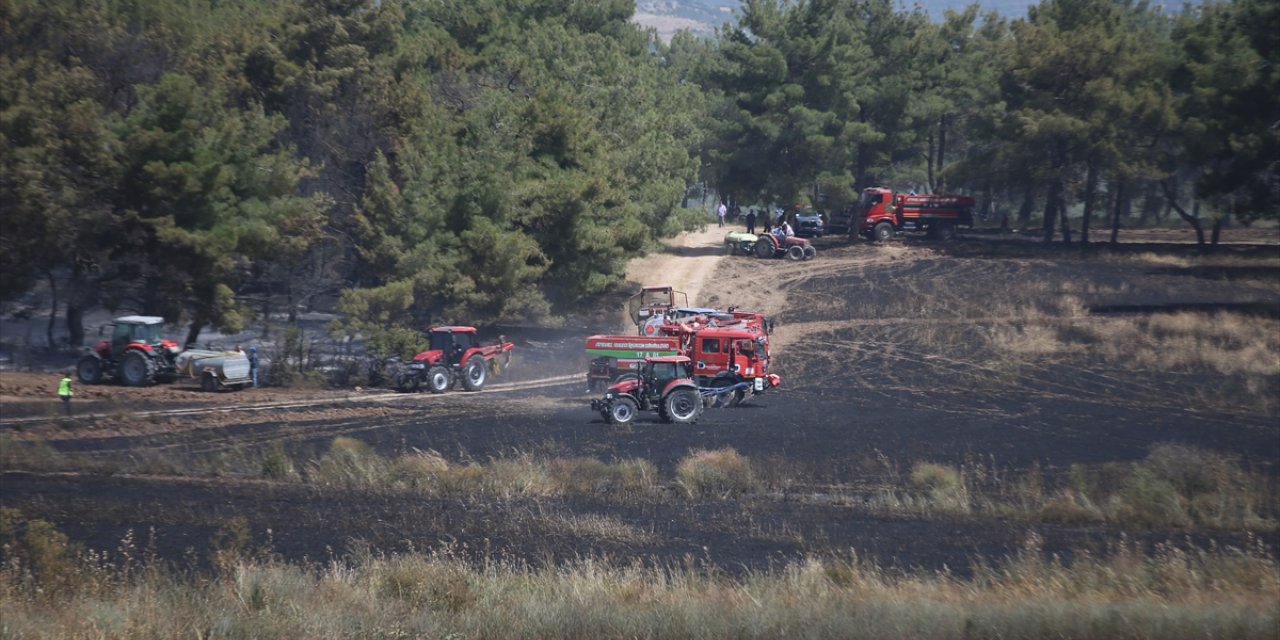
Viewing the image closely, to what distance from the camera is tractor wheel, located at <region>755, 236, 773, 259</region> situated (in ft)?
174

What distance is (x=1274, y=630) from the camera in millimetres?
9023

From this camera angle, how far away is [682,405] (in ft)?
85.9

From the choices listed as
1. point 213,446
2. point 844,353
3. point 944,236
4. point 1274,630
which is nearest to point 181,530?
point 213,446

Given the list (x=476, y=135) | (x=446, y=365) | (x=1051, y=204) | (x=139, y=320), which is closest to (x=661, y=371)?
(x=446, y=365)

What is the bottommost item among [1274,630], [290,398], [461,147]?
[290,398]

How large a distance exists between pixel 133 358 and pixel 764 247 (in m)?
30.1

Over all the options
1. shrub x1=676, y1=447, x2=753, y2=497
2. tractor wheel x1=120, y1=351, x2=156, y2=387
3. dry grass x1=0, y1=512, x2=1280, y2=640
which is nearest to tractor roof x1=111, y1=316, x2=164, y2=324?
tractor wheel x1=120, y1=351, x2=156, y2=387

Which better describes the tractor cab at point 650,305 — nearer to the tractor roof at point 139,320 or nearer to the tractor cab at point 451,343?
the tractor cab at point 451,343

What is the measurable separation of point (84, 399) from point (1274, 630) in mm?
27889

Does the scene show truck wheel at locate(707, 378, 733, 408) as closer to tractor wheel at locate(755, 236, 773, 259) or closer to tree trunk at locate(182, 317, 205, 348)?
tree trunk at locate(182, 317, 205, 348)

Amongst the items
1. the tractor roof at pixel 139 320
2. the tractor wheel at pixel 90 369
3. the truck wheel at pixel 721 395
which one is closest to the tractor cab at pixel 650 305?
the truck wheel at pixel 721 395

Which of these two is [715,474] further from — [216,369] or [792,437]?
[216,369]

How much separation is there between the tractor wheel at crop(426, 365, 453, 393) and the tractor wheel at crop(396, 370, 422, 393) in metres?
0.36

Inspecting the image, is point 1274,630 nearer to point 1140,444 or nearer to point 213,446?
point 1140,444
